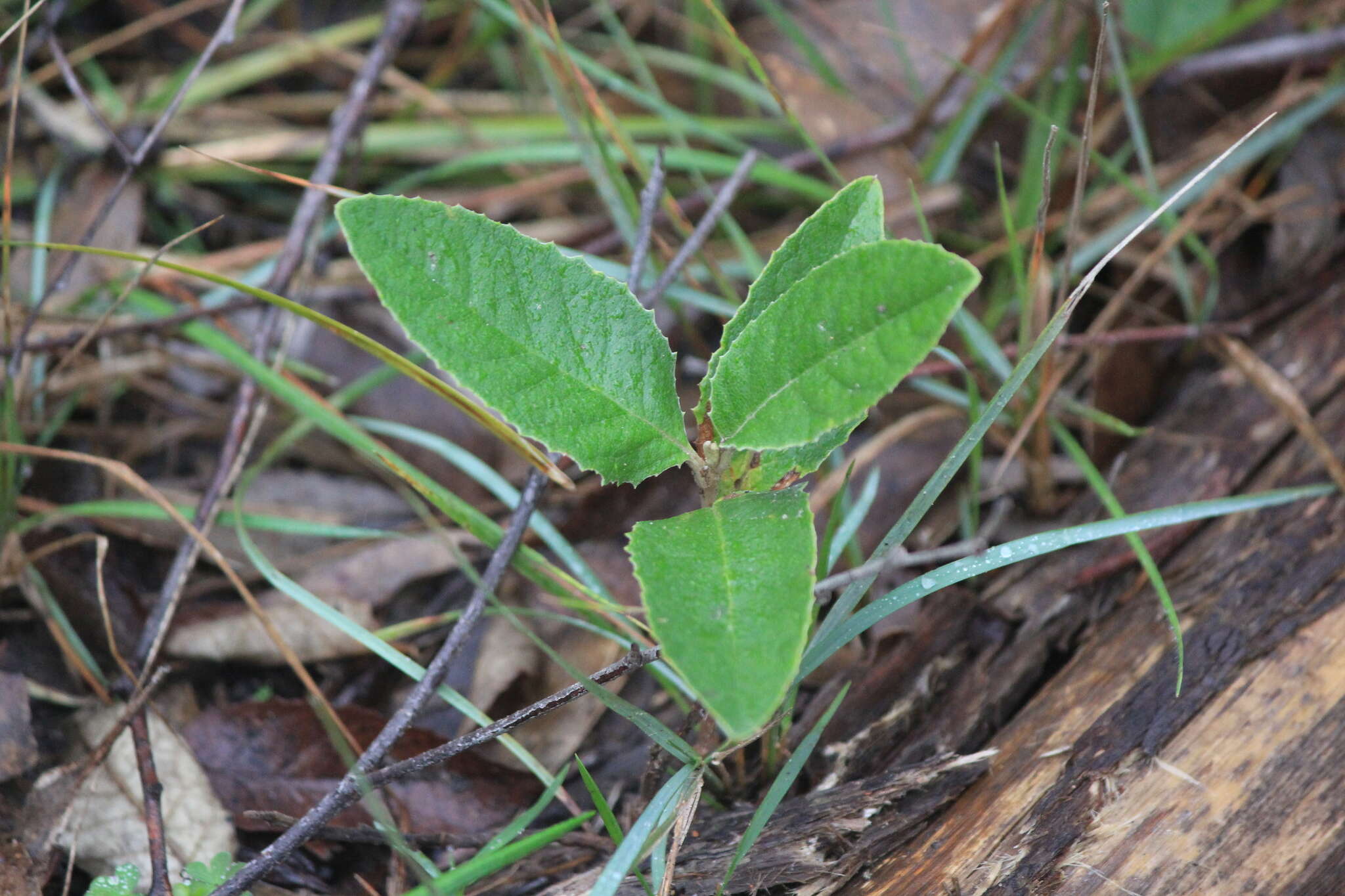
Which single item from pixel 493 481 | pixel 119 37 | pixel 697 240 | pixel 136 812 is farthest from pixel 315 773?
pixel 119 37

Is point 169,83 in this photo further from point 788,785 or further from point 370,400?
point 788,785

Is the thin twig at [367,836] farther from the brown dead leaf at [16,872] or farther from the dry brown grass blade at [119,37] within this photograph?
the dry brown grass blade at [119,37]

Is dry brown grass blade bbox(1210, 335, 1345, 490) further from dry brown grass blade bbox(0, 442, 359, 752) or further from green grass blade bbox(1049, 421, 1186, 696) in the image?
dry brown grass blade bbox(0, 442, 359, 752)

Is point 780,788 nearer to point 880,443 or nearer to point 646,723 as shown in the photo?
point 646,723

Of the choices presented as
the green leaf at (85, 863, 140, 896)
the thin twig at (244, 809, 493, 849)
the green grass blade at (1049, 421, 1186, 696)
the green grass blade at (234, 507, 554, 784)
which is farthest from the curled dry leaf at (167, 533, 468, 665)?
the green grass blade at (1049, 421, 1186, 696)

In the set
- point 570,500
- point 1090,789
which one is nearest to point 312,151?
point 570,500

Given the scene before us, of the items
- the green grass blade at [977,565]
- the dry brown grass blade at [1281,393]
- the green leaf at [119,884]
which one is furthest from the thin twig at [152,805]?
the dry brown grass blade at [1281,393]
